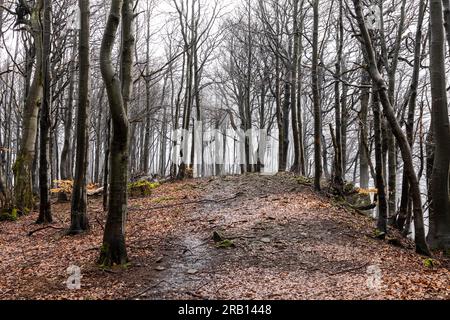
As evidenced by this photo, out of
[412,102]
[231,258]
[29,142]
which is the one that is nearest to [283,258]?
[231,258]

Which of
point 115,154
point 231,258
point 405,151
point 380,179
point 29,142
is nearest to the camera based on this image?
point 115,154

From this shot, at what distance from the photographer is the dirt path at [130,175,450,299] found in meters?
4.77

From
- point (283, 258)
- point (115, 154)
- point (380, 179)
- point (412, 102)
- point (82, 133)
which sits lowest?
point (283, 258)

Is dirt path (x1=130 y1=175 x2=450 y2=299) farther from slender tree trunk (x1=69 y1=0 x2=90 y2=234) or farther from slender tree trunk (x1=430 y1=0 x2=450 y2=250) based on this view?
slender tree trunk (x1=69 y1=0 x2=90 y2=234)

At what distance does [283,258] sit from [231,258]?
895 mm

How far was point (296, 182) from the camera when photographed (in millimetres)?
12594

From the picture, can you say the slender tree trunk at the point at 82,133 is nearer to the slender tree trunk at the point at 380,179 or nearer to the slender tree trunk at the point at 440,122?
the slender tree trunk at the point at 380,179

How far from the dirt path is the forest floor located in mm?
16

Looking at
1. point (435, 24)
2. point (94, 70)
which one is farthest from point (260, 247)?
point (94, 70)

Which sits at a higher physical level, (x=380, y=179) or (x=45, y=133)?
(x=45, y=133)

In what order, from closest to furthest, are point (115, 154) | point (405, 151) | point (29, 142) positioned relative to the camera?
1. point (115, 154)
2. point (405, 151)
3. point (29, 142)

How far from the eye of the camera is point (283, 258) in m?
6.17

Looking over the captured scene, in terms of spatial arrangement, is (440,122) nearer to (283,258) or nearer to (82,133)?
(283,258)
